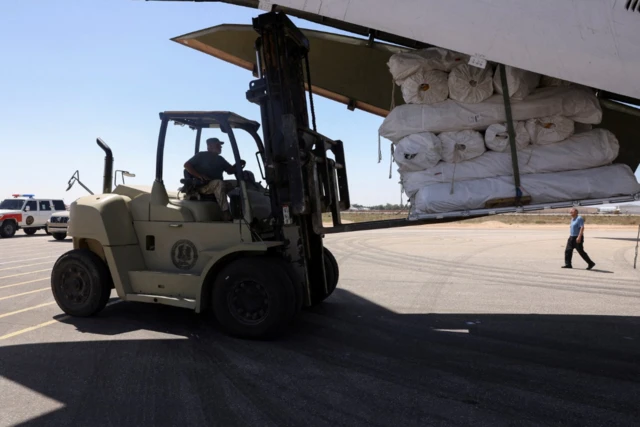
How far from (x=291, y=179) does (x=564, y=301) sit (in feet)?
17.6

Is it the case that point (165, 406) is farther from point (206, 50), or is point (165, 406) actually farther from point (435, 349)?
point (206, 50)

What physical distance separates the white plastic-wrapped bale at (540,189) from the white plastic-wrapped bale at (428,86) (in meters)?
0.99

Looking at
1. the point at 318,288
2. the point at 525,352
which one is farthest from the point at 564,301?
the point at 318,288

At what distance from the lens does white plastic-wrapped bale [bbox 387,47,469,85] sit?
4.89 meters

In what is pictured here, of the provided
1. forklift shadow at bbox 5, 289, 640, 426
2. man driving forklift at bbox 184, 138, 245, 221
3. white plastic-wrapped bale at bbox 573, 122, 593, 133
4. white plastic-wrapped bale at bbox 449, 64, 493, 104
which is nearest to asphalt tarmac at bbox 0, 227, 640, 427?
forklift shadow at bbox 5, 289, 640, 426

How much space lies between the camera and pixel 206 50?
24.7ft

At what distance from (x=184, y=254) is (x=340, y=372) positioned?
2.58 metres

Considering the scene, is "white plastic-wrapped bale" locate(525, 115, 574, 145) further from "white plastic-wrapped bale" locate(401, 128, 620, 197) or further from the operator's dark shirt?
the operator's dark shirt

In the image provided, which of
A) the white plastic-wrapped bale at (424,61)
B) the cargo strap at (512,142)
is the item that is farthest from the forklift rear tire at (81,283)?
the cargo strap at (512,142)

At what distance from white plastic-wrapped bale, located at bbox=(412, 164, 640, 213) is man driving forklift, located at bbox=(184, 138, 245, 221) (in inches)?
96.7

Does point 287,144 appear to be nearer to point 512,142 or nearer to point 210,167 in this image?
point 210,167

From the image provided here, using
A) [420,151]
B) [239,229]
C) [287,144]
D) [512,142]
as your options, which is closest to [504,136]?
[512,142]

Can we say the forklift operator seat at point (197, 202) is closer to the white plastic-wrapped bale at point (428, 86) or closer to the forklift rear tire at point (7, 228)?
the white plastic-wrapped bale at point (428, 86)

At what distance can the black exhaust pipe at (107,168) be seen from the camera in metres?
6.52
